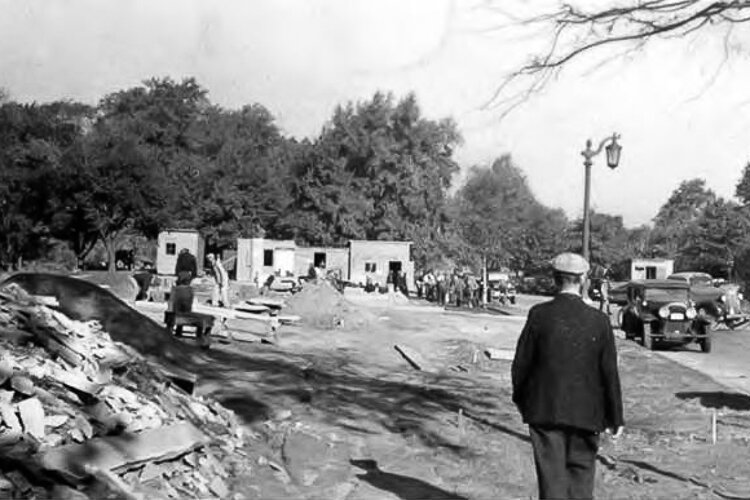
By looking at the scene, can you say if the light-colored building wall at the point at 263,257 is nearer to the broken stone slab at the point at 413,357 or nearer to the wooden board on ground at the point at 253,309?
the wooden board on ground at the point at 253,309

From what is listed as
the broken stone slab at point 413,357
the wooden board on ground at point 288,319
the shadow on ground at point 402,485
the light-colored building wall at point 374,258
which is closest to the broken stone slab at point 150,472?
the shadow on ground at point 402,485

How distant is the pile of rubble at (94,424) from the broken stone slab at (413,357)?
7.32m

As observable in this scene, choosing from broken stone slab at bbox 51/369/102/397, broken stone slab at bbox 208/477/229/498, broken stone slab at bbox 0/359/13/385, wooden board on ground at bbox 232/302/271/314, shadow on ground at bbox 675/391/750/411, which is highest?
broken stone slab at bbox 0/359/13/385

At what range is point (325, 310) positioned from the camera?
76.8ft

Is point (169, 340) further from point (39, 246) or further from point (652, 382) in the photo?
point (39, 246)

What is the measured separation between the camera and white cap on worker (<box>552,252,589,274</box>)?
5094mm

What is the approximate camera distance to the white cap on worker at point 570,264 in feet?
16.7

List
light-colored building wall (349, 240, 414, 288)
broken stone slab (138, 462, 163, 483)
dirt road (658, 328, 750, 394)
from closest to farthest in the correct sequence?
broken stone slab (138, 462, 163, 483) → dirt road (658, 328, 750, 394) → light-colored building wall (349, 240, 414, 288)

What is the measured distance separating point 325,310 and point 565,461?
18442mm

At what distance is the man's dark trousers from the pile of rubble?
259cm

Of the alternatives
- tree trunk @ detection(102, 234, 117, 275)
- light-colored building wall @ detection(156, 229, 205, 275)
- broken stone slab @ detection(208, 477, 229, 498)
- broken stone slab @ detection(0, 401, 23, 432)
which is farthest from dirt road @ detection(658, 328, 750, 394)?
tree trunk @ detection(102, 234, 117, 275)

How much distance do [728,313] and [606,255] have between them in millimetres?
38852

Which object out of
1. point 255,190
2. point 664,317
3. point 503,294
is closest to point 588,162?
point 664,317

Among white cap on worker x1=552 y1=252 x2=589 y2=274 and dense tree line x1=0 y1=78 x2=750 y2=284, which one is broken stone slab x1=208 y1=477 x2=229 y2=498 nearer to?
white cap on worker x1=552 y1=252 x2=589 y2=274
